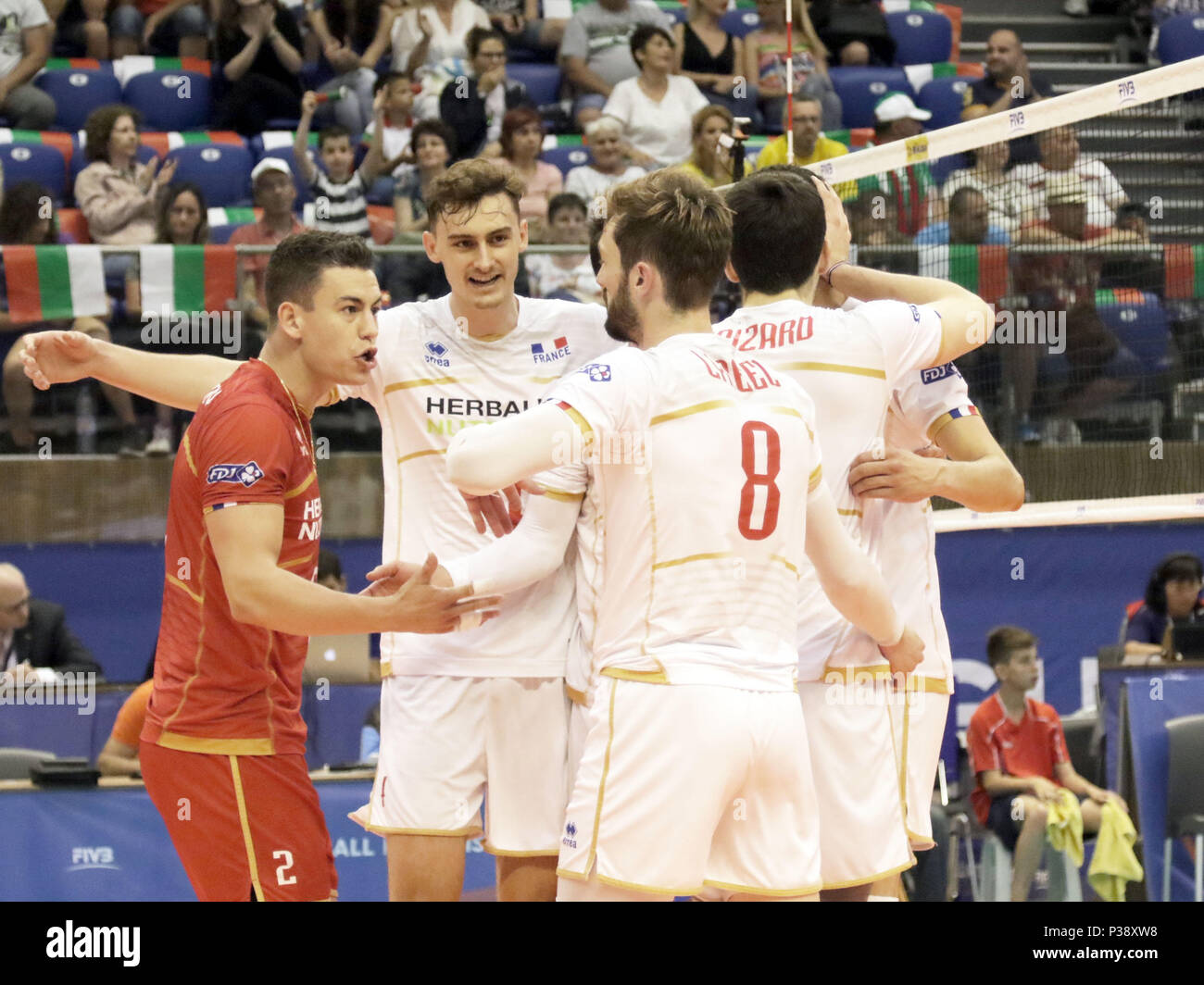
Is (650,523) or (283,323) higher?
(283,323)

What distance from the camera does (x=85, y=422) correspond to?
31.9 ft

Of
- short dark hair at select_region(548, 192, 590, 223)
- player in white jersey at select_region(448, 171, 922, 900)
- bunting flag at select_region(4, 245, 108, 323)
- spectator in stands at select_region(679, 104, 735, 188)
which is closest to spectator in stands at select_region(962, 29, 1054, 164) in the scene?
spectator in stands at select_region(679, 104, 735, 188)

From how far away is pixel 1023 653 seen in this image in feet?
29.1

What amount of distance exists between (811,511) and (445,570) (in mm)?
936

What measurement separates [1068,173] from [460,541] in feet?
18.6

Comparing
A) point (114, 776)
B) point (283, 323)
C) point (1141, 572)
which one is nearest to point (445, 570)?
point (283, 323)

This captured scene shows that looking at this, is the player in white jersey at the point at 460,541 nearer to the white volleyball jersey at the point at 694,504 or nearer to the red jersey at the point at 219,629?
the red jersey at the point at 219,629

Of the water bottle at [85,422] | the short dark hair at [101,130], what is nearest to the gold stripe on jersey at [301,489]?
the water bottle at [85,422]

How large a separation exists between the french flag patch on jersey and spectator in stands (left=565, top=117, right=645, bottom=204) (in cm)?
749

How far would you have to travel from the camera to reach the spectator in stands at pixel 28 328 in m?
9.39

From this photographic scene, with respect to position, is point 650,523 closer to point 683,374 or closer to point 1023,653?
point 683,374

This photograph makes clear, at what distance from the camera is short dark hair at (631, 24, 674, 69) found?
1323 cm

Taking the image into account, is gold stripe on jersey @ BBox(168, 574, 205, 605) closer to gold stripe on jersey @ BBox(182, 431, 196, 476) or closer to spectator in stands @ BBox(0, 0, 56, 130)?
gold stripe on jersey @ BBox(182, 431, 196, 476)

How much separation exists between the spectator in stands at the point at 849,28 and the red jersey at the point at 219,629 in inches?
463
